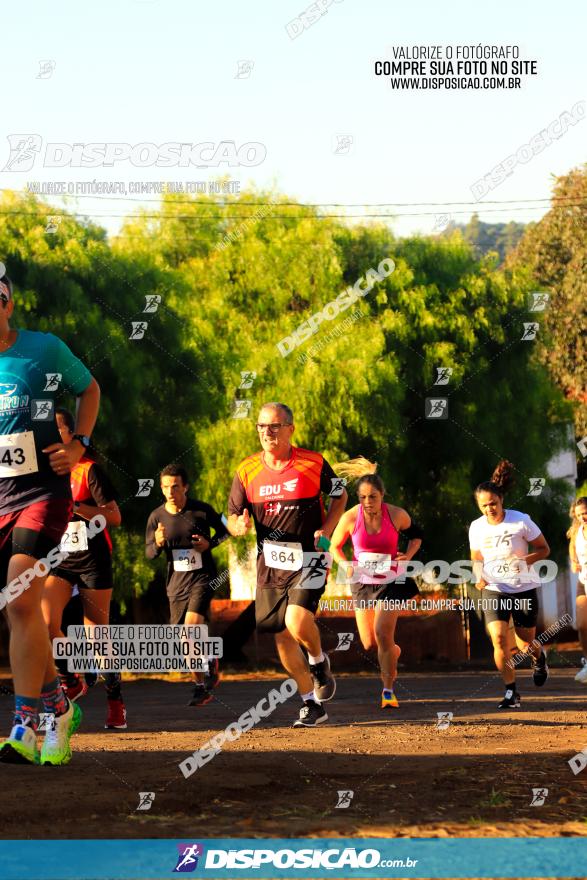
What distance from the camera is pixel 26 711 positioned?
731 cm

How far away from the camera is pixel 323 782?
7.32 m

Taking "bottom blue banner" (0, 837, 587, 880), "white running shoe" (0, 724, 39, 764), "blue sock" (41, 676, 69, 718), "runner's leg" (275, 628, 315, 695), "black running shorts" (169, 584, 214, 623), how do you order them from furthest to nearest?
1. "black running shorts" (169, 584, 214, 623)
2. "runner's leg" (275, 628, 315, 695)
3. "blue sock" (41, 676, 69, 718)
4. "white running shoe" (0, 724, 39, 764)
5. "bottom blue banner" (0, 837, 587, 880)

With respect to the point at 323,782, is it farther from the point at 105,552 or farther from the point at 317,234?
the point at 317,234

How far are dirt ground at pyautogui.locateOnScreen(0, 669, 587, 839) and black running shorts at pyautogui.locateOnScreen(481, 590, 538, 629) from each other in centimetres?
124

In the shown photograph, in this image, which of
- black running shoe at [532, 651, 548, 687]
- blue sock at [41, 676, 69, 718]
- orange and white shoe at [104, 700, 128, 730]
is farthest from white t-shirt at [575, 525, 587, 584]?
blue sock at [41, 676, 69, 718]

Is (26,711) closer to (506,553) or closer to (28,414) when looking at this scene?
(28,414)

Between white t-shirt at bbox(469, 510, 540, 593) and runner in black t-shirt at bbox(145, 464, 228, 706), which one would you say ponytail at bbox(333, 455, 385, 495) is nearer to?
white t-shirt at bbox(469, 510, 540, 593)

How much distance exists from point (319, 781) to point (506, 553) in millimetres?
6407

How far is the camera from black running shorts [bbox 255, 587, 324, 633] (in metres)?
10.9

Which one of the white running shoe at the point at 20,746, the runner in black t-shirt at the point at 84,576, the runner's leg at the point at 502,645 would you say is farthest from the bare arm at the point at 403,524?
the white running shoe at the point at 20,746

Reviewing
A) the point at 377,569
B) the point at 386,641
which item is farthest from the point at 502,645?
the point at 377,569

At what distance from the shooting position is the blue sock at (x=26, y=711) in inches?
287

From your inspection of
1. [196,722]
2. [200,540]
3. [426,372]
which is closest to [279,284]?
[426,372]

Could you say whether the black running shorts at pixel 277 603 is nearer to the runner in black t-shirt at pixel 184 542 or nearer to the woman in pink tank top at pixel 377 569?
the woman in pink tank top at pixel 377 569
